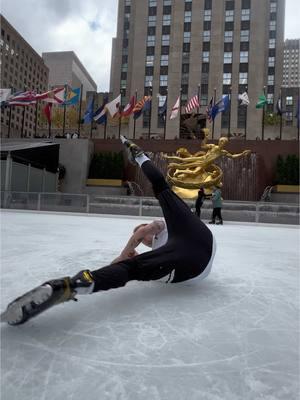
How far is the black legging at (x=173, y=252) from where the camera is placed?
2.46 metres

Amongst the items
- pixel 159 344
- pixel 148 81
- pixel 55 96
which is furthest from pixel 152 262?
pixel 148 81

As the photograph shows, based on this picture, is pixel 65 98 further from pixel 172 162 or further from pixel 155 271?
pixel 155 271

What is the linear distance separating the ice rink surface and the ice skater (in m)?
0.19

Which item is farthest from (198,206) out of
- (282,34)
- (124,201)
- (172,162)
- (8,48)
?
(8,48)

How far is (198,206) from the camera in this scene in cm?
1434

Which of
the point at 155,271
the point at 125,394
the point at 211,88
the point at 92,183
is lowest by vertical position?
the point at 125,394

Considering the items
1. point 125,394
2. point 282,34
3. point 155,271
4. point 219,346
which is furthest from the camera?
point 282,34

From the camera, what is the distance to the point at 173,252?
8.77 ft

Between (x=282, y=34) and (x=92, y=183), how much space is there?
5711 centimetres

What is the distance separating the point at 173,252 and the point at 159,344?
2.55 ft

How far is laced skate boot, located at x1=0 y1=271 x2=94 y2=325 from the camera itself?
76.6 inches

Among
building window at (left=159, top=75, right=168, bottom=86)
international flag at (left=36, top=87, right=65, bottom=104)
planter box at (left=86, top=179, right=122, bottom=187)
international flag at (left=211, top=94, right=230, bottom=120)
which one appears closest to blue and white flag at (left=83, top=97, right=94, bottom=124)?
international flag at (left=36, top=87, right=65, bottom=104)

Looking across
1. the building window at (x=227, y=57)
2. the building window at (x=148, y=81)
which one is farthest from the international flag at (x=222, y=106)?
the building window at (x=227, y=57)

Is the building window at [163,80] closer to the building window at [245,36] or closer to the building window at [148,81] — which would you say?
the building window at [148,81]
